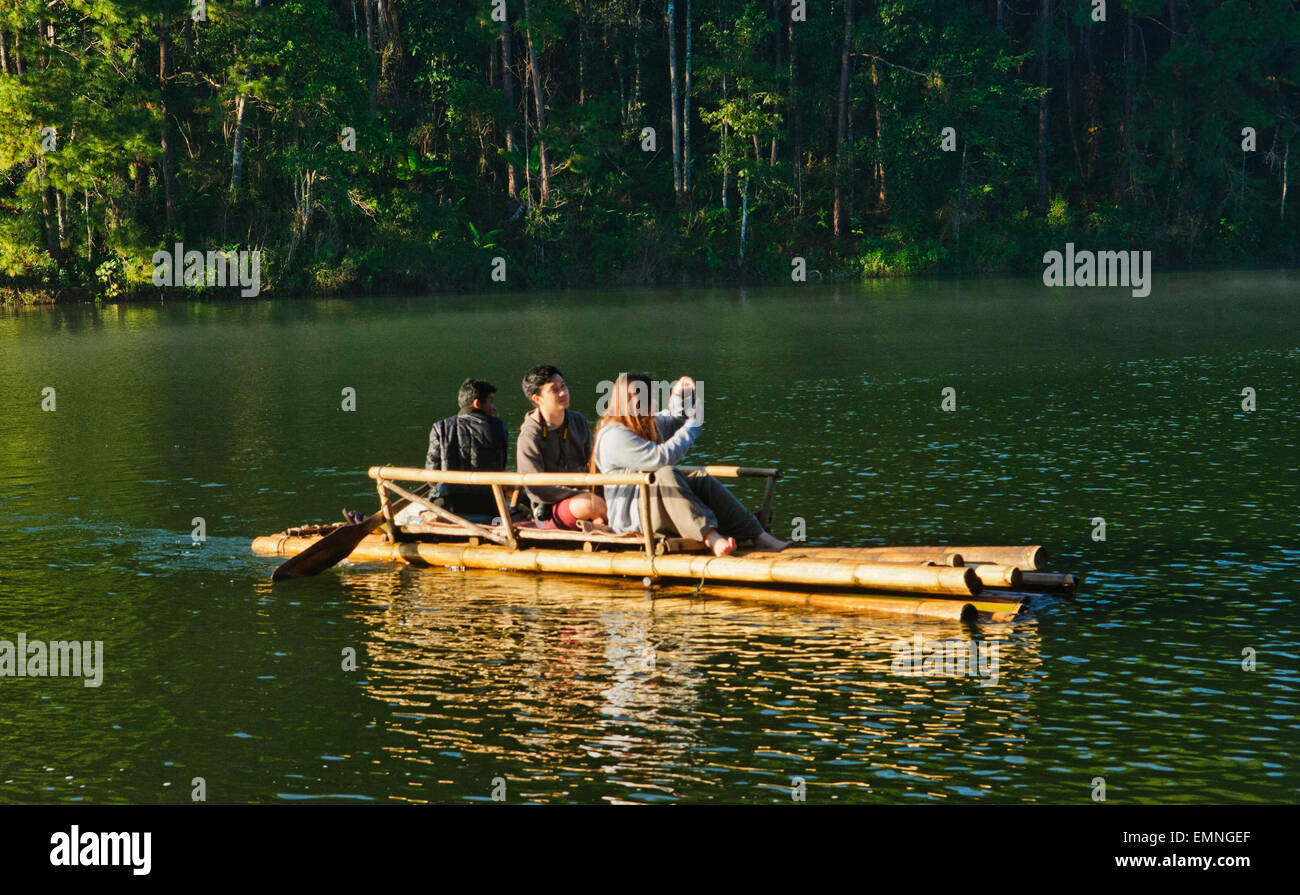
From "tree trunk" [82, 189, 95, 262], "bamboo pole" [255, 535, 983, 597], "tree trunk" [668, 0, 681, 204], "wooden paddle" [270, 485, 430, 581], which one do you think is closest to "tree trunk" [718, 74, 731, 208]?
"tree trunk" [668, 0, 681, 204]

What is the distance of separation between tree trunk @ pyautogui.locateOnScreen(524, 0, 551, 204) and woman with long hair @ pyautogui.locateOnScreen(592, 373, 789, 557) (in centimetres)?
4554

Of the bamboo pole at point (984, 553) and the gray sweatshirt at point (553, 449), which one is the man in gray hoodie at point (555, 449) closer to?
the gray sweatshirt at point (553, 449)

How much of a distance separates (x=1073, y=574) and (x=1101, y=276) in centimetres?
5105

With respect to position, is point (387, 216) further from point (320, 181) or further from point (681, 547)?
point (681, 547)

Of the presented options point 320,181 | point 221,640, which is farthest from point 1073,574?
point 320,181

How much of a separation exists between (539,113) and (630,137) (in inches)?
181

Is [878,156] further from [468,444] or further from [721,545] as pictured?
[721,545]

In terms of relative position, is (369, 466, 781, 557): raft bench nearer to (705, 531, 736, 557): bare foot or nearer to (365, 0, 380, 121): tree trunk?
(705, 531, 736, 557): bare foot

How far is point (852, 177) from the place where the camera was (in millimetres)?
62156

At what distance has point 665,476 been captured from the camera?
12.4 metres

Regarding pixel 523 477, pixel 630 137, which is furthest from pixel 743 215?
pixel 523 477

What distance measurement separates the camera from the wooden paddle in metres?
13.1

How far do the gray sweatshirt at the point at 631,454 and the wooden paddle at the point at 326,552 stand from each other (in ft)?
7.45

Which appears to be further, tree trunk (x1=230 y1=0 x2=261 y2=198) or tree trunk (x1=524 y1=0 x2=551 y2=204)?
tree trunk (x1=524 y1=0 x2=551 y2=204)
